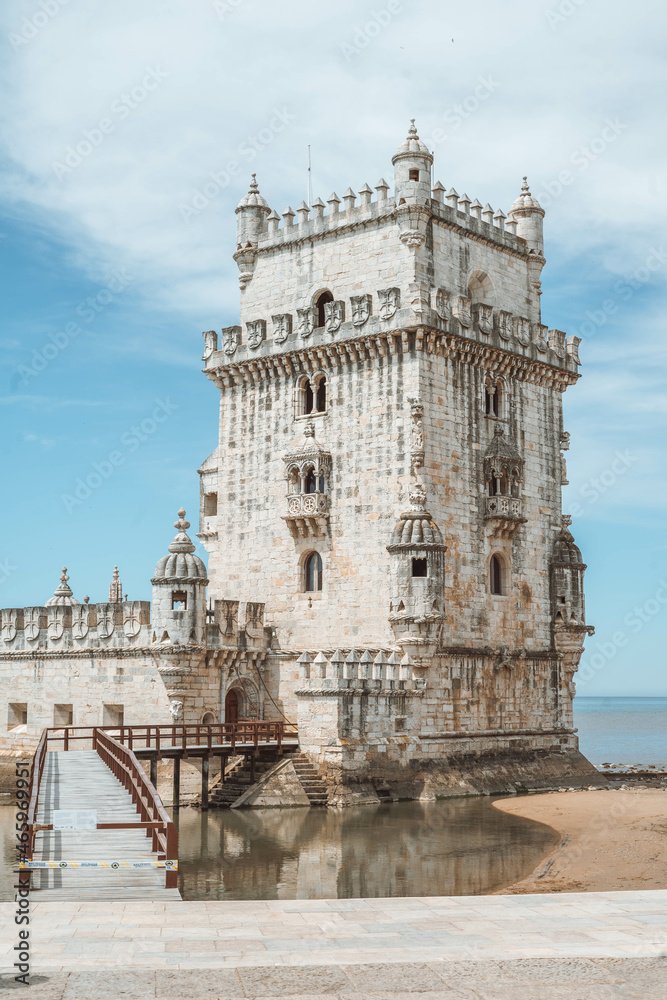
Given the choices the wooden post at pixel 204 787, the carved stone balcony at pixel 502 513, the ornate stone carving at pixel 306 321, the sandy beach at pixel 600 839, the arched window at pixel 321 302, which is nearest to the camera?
the sandy beach at pixel 600 839

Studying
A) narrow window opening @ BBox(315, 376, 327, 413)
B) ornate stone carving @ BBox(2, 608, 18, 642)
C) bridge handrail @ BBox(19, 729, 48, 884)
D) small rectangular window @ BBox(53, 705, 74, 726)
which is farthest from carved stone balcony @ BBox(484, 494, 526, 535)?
bridge handrail @ BBox(19, 729, 48, 884)

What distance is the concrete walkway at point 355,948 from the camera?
Result: 1170 centimetres

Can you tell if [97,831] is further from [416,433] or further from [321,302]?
[321,302]

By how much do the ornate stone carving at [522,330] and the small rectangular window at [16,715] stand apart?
2090 centimetres

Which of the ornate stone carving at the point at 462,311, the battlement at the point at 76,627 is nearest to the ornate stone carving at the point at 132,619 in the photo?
the battlement at the point at 76,627

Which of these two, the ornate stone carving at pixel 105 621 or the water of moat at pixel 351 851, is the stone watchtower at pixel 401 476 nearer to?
the water of moat at pixel 351 851

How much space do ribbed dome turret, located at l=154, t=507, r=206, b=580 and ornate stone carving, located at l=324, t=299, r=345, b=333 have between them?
843cm

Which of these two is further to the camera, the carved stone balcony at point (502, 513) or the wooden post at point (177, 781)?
the carved stone balcony at point (502, 513)

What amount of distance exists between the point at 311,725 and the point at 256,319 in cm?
1507

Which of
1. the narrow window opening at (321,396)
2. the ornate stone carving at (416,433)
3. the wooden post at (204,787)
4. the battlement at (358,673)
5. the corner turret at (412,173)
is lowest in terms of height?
the wooden post at (204,787)

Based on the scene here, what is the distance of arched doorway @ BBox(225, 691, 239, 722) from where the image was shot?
37.9 m

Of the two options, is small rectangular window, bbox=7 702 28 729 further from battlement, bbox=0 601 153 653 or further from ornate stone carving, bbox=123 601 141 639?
ornate stone carving, bbox=123 601 141 639

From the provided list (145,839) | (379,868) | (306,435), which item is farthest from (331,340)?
(145,839)

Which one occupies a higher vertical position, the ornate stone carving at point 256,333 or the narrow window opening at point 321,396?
the ornate stone carving at point 256,333
